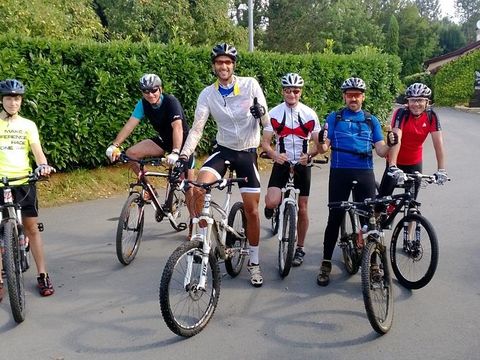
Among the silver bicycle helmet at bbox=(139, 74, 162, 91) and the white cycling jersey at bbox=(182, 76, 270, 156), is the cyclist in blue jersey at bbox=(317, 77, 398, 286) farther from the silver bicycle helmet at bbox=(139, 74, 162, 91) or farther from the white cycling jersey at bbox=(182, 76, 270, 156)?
the silver bicycle helmet at bbox=(139, 74, 162, 91)

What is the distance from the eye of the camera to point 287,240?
5.28 m

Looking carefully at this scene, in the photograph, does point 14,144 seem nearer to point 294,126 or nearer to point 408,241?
point 294,126

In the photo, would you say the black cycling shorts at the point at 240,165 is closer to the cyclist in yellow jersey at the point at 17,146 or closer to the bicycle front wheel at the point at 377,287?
the bicycle front wheel at the point at 377,287

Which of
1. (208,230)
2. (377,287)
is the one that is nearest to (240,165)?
(208,230)

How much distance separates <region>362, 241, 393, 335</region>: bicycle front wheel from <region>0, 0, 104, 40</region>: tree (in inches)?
288

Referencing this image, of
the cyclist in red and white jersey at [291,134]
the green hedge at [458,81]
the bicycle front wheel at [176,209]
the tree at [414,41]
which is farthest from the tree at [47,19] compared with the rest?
the tree at [414,41]

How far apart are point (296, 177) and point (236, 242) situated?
99 cm

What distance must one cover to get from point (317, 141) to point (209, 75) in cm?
615

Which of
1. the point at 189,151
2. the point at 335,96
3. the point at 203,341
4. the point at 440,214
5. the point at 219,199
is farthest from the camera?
the point at 335,96

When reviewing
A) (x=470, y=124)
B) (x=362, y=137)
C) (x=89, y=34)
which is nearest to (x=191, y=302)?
(x=362, y=137)

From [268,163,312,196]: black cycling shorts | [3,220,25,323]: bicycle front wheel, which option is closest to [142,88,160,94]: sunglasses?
[268,163,312,196]: black cycling shorts

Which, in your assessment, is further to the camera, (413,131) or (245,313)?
(413,131)

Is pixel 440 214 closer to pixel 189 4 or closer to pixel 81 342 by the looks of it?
pixel 81 342

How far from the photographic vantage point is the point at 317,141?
5.15 m
